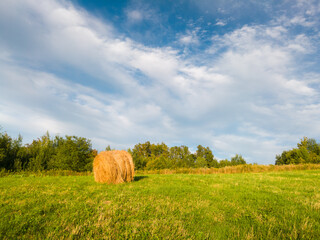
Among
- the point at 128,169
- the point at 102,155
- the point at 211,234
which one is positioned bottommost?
the point at 211,234

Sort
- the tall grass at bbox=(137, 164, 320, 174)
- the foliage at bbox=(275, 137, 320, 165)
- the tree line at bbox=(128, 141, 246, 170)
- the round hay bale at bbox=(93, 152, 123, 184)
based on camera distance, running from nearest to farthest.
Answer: the round hay bale at bbox=(93, 152, 123, 184) → the tall grass at bbox=(137, 164, 320, 174) → the foliage at bbox=(275, 137, 320, 165) → the tree line at bbox=(128, 141, 246, 170)

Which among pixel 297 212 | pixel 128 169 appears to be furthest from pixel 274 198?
pixel 128 169

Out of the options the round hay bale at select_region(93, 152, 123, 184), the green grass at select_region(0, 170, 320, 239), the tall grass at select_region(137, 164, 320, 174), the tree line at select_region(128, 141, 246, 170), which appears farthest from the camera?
the tree line at select_region(128, 141, 246, 170)

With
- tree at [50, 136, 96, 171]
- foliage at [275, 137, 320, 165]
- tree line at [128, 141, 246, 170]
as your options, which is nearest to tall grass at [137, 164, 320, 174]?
tree at [50, 136, 96, 171]

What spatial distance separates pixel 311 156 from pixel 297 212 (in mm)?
66551

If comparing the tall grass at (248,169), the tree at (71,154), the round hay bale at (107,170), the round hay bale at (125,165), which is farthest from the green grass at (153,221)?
the tree at (71,154)

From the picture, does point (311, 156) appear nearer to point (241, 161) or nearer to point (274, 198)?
point (241, 161)

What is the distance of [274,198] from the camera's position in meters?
7.27

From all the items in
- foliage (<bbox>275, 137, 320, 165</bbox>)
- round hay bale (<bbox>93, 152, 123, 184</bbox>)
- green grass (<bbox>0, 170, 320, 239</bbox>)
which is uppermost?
foliage (<bbox>275, 137, 320, 165</bbox>)

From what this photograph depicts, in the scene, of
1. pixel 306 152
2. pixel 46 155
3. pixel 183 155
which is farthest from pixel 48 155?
pixel 306 152

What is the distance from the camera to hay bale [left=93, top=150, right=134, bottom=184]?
11248 millimetres

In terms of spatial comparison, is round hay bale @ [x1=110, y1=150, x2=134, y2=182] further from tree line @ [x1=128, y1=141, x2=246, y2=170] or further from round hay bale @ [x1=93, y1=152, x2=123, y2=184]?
tree line @ [x1=128, y1=141, x2=246, y2=170]

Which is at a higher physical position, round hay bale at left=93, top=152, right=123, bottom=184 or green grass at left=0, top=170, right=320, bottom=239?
round hay bale at left=93, top=152, right=123, bottom=184

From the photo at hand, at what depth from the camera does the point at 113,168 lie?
1134 cm
